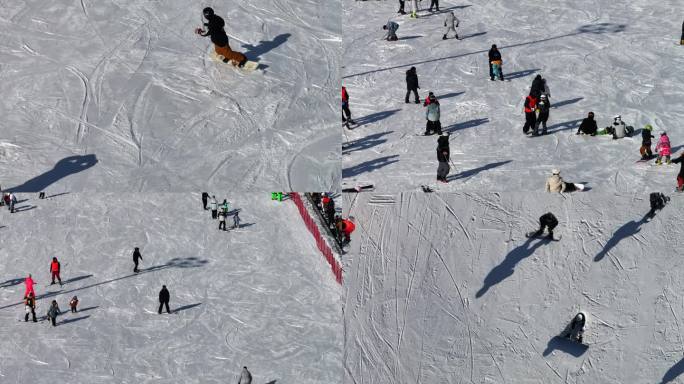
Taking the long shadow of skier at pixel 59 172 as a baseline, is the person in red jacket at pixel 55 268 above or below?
below

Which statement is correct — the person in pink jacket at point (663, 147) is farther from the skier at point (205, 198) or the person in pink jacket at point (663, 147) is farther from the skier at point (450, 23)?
the skier at point (205, 198)

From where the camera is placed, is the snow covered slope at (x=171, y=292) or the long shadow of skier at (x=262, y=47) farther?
the long shadow of skier at (x=262, y=47)

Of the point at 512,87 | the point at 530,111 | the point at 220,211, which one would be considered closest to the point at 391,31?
the point at 512,87

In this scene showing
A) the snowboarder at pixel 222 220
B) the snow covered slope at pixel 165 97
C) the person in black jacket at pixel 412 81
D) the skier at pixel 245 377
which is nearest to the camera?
the skier at pixel 245 377

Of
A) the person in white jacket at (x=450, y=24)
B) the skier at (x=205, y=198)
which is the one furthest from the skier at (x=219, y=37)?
the person in white jacket at (x=450, y=24)

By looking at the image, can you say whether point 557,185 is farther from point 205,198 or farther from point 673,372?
point 205,198

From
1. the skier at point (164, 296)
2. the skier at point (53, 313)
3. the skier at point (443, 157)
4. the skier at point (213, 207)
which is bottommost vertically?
the skier at point (53, 313)

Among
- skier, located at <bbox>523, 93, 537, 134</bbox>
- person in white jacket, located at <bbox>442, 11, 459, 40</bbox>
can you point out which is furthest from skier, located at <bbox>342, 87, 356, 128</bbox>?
person in white jacket, located at <bbox>442, 11, 459, 40</bbox>
